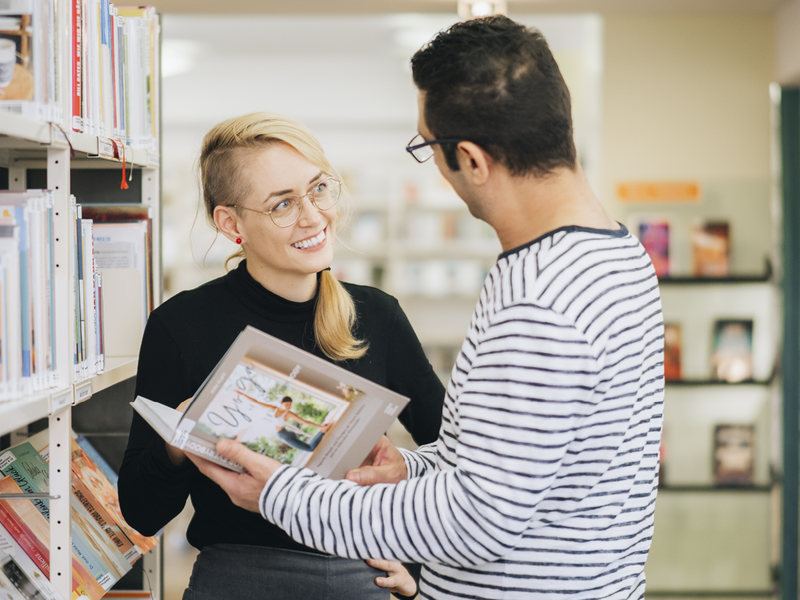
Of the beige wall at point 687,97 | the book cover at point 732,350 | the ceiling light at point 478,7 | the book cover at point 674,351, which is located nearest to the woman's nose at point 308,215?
the ceiling light at point 478,7

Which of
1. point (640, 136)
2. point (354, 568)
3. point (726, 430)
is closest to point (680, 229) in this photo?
point (640, 136)

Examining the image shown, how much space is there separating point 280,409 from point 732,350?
293 centimetres

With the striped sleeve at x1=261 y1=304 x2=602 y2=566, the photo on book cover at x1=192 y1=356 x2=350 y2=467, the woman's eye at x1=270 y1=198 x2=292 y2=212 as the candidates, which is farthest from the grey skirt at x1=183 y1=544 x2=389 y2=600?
the woman's eye at x1=270 y1=198 x2=292 y2=212

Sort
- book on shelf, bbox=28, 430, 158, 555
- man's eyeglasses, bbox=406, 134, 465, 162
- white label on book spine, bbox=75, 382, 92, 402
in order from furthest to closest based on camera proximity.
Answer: book on shelf, bbox=28, 430, 158, 555
white label on book spine, bbox=75, 382, 92, 402
man's eyeglasses, bbox=406, 134, 465, 162

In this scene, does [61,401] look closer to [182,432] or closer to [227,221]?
[182,432]

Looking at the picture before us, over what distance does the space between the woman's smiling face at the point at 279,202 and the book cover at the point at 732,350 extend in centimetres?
260

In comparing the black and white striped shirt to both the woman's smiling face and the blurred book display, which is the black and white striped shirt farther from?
the blurred book display

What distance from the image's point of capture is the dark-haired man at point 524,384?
0.83 m

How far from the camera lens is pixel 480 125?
896 millimetres

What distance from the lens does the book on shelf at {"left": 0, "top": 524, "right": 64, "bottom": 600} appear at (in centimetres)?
125

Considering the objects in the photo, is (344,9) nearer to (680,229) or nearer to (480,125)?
(680,229)

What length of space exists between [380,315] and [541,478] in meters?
0.74

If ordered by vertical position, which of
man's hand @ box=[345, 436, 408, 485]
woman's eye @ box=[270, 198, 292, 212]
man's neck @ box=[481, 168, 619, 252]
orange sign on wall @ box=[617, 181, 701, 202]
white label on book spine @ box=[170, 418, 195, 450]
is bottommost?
man's hand @ box=[345, 436, 408, 485]

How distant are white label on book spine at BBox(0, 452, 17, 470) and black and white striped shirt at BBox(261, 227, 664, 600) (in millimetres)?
679
